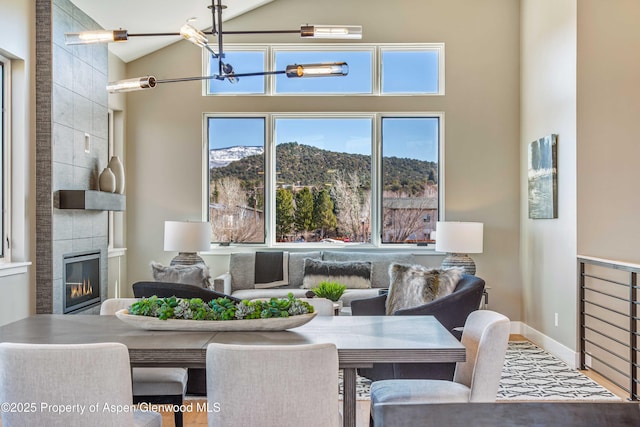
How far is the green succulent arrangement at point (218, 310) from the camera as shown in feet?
8.16

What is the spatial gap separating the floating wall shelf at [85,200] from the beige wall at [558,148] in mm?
4163

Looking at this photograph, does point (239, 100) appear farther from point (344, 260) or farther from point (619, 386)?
point (619, 386)

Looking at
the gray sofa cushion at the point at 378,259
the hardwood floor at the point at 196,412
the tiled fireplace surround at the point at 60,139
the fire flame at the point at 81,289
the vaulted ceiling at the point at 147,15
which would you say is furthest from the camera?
the gray sofa cushion at the point at 378,259

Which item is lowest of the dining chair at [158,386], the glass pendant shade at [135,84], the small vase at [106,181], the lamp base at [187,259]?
the dining chair at [158,386]

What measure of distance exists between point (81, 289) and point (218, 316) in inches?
130

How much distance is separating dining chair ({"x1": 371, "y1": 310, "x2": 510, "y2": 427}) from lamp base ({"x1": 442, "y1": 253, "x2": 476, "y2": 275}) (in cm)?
323

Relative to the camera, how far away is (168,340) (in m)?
2.30

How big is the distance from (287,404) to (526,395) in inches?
110

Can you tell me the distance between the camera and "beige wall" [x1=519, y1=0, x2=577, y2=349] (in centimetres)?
496

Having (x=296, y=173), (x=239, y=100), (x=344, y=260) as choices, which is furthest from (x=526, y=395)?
(x=239, y=100)

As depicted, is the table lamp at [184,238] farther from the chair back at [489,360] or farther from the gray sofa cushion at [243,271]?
the chair back at [489,360]

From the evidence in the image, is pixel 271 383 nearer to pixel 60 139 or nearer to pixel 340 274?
pixel 60 139

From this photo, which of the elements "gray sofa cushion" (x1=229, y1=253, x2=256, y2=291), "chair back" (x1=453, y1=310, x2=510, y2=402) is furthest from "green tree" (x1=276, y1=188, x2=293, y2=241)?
"chair back" (x1=453, y1=310, x2=510, y2=402)

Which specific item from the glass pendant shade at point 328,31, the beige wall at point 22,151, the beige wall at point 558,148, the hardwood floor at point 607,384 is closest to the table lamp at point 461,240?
the beige wall at point 558,148
